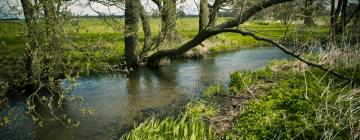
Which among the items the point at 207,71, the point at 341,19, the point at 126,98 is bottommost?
the point at 126,98

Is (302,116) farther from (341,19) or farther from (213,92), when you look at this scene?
(341,19)

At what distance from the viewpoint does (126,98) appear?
610 inches

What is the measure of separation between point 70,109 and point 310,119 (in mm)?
9149

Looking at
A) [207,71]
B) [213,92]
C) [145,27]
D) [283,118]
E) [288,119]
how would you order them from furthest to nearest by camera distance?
1. [145,27]
2. [207,71]
3. [213,92]
4. [288,119]
5. [283,118]

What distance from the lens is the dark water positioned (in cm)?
1138

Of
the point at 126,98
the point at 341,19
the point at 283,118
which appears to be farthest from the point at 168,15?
the point at 283,118

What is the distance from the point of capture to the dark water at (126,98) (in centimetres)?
1138

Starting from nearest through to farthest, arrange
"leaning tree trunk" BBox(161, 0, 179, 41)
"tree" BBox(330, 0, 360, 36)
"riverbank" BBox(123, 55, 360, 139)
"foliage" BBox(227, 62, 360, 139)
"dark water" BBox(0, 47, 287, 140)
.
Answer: "foliage" BBox(227, 62, 360, 139) → "riverbank" BBox(123, 55, 360, 139) → "dark water" BBox(0, 47, 287, 140) → "tree" BBox(330, 0, 360, 36) → "leaning tree trunk" BBox(161, 0, 179, 41)

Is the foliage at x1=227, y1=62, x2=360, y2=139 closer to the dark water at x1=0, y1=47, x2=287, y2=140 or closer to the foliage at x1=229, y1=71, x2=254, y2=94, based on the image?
the foliage at x1=229, y1=71, x2=254, y2=94

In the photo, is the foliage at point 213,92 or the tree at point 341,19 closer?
the foliage at point 213,92

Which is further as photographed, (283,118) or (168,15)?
(168,15)

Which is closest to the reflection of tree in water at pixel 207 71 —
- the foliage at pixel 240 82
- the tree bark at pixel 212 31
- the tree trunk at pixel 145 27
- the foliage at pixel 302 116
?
the tree bark at pixel 212 31

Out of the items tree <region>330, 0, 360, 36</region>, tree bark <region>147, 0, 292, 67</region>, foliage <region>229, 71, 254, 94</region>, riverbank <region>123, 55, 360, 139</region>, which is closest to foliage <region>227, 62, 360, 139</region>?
riverbank <region>123, 55, 360, 139</region>

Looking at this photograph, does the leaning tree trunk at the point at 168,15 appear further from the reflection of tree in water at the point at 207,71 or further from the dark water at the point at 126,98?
the reflection of tree in water at the point at 207,71
